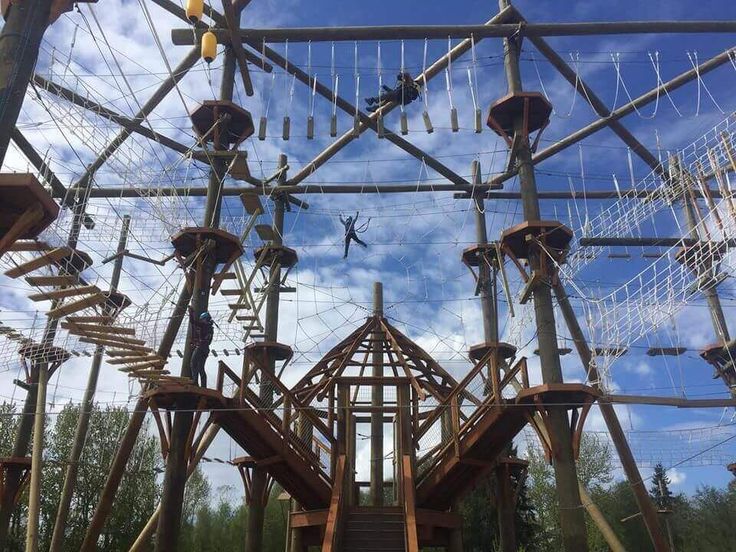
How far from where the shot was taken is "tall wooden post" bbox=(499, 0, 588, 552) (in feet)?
33.3

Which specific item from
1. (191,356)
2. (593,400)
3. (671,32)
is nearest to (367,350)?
(191,356)

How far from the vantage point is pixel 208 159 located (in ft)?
45.8

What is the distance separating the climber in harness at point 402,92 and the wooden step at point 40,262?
7.85 m

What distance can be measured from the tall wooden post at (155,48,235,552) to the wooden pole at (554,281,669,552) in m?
6.89

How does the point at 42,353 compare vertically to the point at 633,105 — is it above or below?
below

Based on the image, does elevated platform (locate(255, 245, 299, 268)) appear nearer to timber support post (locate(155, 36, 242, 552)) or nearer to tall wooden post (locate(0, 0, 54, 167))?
timber support post (locate(155, 36, 242, 552))

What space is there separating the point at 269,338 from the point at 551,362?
8.70 m

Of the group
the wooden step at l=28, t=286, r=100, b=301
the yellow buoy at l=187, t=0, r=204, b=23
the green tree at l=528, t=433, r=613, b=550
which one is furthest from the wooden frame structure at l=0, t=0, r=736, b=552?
the green tree at l=528, t=433, r=613, b=550

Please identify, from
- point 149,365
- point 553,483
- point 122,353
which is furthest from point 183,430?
point 553,483

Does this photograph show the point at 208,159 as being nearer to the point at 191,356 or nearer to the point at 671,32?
the point at 191,356

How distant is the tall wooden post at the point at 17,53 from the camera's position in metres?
6.25

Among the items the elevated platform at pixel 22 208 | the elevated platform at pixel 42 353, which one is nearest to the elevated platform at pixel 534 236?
the elevated platform at pixel 22 208

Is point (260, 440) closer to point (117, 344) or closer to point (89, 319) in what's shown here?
point (117, 344)

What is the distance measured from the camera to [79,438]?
16.2 meters
